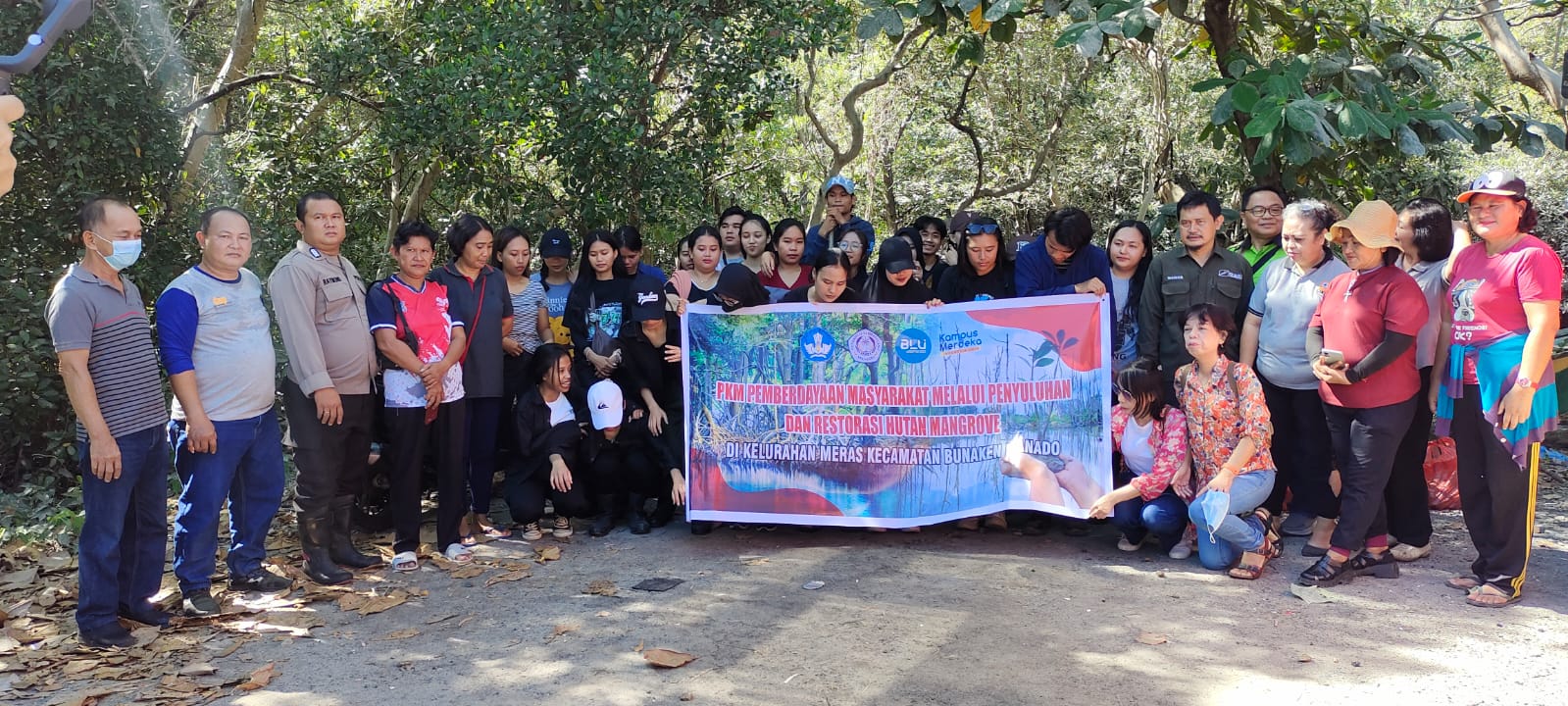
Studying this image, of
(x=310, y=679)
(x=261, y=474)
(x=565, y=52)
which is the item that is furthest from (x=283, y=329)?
(x=565, y=52)

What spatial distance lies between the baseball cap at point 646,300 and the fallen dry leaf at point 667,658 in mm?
2087

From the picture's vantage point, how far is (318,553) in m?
4.98

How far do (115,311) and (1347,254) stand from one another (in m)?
4.87

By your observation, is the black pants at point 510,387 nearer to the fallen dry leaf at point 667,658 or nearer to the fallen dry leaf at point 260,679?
the fallen dry leaf at point 260,679

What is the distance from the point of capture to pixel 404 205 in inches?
340

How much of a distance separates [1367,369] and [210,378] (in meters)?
4.66

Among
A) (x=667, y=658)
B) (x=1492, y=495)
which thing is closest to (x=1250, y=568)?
(x=1492, y=495)

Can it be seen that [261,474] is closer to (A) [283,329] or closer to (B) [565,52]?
(A) [283,329]

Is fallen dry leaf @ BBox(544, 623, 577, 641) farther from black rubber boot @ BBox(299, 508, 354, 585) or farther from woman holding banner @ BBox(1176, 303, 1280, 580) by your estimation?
woman holding banner @ BBox(1176, 303, 1280, 580)

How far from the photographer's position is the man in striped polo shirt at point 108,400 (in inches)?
155

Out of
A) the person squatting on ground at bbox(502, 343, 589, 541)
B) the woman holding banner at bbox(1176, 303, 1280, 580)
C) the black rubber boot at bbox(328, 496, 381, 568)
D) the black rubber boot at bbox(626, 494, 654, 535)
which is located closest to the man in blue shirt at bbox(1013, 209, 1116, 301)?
the woman holding banner at bbox(1176, 303, 1280, 580)

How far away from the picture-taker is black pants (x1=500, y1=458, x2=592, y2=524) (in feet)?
18.7

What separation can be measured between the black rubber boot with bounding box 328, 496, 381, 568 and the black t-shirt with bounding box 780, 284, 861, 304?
2274 mm

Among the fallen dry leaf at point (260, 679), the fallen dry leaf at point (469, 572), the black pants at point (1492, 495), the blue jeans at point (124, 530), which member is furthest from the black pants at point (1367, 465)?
the blue jeans at point (124, 530)
